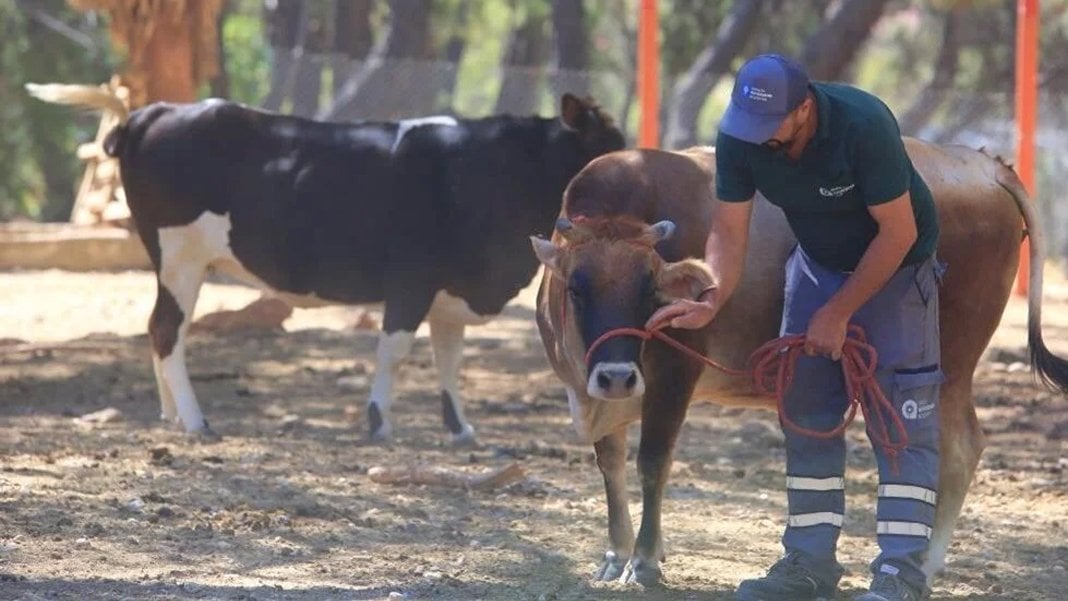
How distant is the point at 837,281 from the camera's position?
20.7 ft

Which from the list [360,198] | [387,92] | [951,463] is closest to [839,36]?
[387,92]

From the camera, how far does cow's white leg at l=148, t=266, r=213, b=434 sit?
10.7 metres

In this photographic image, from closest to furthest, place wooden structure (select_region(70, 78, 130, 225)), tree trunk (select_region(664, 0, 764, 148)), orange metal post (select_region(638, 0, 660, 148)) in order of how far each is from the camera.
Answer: orange metal post (select_region(638, 0, 660, 148))
wooden structure (select_region(70, 78, 130, 225))
tree trunk (select_region(664, 0, 764, 148))

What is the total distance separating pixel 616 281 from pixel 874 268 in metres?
0.90

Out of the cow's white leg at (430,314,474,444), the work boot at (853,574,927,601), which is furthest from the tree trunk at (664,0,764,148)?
the work boot at (853,574,927,601)

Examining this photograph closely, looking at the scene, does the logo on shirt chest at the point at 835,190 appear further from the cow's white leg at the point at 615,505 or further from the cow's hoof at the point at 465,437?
the cow's hoof at the point at 465,437

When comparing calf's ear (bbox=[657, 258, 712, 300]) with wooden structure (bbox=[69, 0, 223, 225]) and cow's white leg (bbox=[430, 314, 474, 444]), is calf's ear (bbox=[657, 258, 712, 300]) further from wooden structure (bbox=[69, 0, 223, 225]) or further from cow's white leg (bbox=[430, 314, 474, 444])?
wooden structure (bbox=[69, 0, 223, 225])

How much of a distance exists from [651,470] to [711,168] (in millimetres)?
1234

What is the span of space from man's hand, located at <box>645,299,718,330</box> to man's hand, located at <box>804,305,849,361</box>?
35cm

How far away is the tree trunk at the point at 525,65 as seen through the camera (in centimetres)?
1906

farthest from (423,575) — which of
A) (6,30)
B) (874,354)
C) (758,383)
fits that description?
(6,30)

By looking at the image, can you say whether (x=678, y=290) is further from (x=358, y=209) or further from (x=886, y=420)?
(x=358, y=209)

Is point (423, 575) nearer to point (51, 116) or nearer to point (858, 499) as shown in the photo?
point (858, 499)

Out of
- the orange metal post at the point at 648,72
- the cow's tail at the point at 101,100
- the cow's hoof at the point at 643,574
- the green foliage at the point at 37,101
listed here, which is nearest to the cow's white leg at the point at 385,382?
the cow's tail at the point at 101,100
